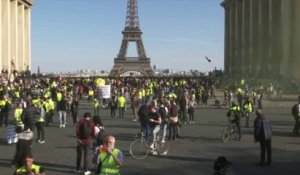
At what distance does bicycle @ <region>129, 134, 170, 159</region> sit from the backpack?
9.48 ft

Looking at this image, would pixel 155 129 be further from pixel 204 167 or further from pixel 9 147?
pixel 9 147

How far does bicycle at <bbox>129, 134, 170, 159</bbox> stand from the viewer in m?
17.5

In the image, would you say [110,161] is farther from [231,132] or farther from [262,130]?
[231,132]

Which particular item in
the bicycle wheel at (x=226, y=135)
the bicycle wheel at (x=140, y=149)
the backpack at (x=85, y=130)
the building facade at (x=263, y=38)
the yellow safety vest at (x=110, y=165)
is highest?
the building facade at (x=263, y=38)

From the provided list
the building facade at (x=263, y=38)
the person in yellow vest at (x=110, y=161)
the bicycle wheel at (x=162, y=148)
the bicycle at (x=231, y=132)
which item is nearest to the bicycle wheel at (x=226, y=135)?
the bicycle at (x=231, y=132)

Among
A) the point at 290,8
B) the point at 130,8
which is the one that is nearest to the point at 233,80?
the point at 290,8

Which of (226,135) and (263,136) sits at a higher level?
(263,136)

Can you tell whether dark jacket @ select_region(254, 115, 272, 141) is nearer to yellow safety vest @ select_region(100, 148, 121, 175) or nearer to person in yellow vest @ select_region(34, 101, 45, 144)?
yellow safety vest @ select_region(100, 148, 121, 175)

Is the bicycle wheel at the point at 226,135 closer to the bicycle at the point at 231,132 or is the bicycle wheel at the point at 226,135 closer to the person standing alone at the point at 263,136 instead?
the bicycle at the point at 231,132

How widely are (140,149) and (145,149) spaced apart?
156 mm

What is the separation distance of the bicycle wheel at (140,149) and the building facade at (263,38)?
39.1m

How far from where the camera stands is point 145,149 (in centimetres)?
1850

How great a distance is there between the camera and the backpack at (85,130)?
14.4 metres

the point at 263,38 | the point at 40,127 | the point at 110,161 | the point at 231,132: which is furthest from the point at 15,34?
the point at 110,161
